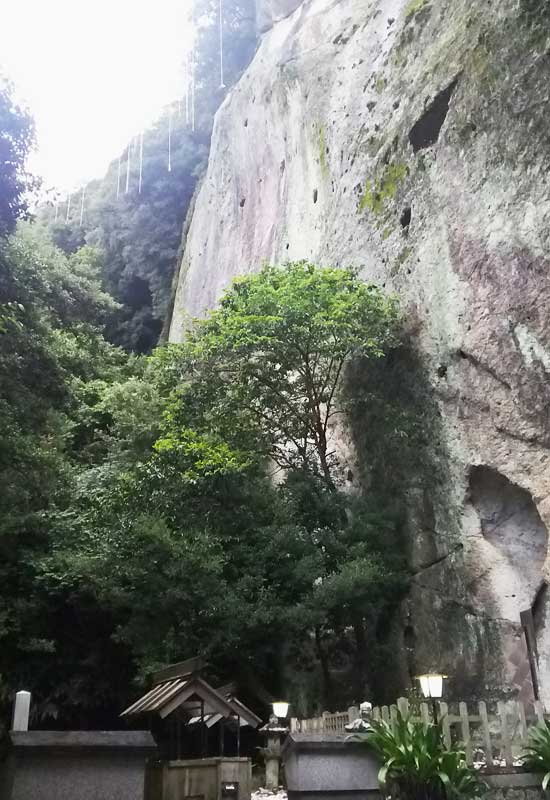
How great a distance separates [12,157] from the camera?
43.0 ft

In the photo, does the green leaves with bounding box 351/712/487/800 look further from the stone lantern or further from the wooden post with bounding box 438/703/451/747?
the stone lantern

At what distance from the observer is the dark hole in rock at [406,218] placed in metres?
14.9

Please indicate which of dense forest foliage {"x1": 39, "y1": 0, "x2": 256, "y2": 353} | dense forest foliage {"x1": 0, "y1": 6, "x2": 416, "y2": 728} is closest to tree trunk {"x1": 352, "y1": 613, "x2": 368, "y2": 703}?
dense forest foliage {"x1": 0, "y1": 6, "x2": 416, "y2": 728}

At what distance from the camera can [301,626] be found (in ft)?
37.8

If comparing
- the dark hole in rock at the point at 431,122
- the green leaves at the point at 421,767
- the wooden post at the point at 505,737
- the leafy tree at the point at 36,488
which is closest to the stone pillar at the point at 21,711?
the green leaves at the point at 421,767

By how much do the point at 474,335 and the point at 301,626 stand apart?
5714 mm

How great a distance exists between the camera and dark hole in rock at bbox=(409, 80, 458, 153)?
14.6 metres

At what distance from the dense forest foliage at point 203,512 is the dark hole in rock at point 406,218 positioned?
156 cm

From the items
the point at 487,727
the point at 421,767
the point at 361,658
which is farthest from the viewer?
the point at 361,658

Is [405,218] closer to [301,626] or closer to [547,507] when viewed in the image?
[547,507]

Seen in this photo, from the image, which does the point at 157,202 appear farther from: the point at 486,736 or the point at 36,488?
the point at 486,736

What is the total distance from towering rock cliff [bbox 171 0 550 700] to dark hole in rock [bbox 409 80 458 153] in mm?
36

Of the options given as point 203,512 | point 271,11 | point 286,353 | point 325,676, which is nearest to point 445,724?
point 325,676

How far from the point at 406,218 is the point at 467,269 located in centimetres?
263
